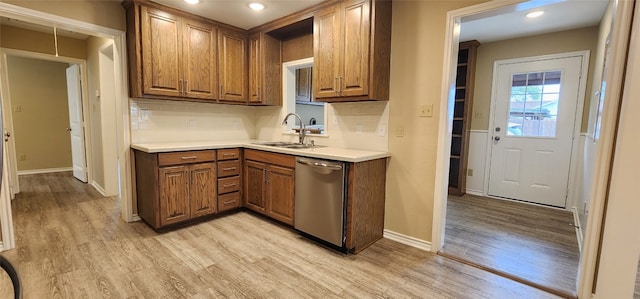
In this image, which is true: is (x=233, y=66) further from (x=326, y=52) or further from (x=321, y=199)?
(x=321, y=199)

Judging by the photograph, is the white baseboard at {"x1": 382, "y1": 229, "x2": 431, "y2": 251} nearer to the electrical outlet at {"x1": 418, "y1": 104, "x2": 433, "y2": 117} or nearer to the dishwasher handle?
the dishwasher handle

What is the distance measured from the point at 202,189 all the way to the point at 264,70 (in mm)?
1584

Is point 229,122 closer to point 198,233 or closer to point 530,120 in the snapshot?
Result: point 198,233

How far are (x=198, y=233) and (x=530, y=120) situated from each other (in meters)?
4.43

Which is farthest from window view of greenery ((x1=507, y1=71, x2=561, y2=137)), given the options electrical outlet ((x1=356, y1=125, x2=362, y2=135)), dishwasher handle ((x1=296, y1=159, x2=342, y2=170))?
dishwasher handle ((x1=296, y1=159, x2=342, y2=170))

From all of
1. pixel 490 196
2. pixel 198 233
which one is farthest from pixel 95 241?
pixel 490 196

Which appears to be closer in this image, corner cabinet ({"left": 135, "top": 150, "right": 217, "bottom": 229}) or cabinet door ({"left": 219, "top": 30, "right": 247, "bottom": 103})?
corner cabinet ({"left": 135, "top": 150, "right": 217, "bottom": 229})

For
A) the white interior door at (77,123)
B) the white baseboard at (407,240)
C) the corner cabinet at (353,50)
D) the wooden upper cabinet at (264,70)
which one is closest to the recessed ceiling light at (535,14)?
the corner cabinet at (353,50)

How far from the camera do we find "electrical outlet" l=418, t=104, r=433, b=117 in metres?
2.57

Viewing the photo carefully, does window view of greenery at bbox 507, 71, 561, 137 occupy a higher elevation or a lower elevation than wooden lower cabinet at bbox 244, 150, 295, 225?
higher

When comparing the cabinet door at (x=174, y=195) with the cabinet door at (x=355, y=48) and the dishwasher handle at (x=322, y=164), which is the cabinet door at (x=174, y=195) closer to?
the dishwasher handle at (x=322, y=164)

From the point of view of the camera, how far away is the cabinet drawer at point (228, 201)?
334 cm

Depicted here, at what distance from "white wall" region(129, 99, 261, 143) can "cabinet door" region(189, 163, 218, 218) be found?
2.35 ft

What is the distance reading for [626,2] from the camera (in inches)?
67.9
